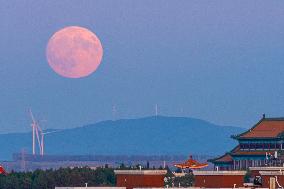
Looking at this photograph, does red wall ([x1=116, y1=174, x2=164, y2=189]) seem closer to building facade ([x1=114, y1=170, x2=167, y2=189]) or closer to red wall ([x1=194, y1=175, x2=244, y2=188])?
building facade ([x1=114, y1=170, x2=167, y2=189])

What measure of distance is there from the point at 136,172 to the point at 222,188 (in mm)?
10974

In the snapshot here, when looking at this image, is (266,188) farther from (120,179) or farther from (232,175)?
(120,179)

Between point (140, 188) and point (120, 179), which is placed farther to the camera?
point (120, 179)

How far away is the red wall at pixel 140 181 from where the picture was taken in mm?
144375

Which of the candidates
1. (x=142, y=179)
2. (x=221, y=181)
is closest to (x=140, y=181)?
(x=142, y=179)

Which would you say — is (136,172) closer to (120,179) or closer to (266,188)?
(120,179)

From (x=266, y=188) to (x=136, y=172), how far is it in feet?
50.2

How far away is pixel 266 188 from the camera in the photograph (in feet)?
442

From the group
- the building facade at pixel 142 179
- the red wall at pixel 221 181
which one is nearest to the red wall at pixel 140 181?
the building facade at pixel 142 179

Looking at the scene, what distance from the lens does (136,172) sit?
145375 mm

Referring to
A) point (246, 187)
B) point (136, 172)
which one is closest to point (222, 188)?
point (246, 187)

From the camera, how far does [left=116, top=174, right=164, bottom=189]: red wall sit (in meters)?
144

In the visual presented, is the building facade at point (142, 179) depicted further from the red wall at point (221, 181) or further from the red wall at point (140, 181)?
the red wall at point (221, 181)

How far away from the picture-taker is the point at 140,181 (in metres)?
144
